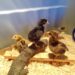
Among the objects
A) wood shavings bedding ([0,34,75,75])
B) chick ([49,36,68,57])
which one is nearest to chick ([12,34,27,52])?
wood shavings bedding ([0,34,75,75])

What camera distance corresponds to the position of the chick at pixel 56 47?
144cm

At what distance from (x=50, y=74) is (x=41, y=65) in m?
0.12

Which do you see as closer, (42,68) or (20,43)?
(42,68)

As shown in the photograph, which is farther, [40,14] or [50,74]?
[40,14]

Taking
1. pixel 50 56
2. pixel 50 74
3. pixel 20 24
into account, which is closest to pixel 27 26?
pixel 20 24

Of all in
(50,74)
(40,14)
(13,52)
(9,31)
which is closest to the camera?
(50,74)

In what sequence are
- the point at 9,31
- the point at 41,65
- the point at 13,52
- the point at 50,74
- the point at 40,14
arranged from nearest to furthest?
the point at 50,74
the point at 41,65
the point at 13,52
the point at 9,31
the point at 40,14

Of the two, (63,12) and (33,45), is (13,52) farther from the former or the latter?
(63,12)

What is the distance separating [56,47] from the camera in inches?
57.0

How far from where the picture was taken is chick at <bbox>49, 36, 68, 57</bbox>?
1443 mm

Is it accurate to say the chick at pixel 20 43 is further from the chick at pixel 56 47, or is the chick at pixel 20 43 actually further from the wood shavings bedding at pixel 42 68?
the chick at pixel 56 47

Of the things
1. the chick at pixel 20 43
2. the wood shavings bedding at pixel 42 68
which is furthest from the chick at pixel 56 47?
the chick at pixel 20 43

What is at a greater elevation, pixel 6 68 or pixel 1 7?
pixel 1 7

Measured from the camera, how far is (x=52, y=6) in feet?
6.22
